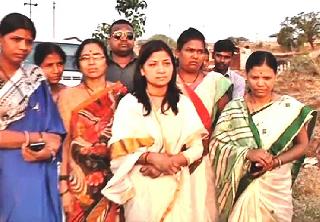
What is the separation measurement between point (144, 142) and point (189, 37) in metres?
1.09

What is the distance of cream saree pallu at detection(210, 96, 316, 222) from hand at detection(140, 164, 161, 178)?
23.4 inches

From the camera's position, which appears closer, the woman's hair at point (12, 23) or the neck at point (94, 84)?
the woman's hair at point (12, 23)

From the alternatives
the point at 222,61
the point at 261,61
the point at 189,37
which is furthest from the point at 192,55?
the point at 222,61

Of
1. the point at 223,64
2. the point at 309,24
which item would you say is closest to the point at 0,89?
the point at 223,64

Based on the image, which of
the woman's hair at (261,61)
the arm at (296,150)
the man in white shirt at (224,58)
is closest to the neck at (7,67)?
the woman's hair at (261,61)

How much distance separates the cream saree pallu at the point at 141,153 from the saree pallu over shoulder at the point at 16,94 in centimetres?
58

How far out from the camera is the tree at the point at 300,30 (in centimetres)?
2861

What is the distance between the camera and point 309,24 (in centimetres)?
2861

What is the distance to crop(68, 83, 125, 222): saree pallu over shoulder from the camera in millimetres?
4285

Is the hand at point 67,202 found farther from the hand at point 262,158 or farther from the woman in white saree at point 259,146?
the hand at point 262,158

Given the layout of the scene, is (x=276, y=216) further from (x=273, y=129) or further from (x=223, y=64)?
(x=223, y=64)

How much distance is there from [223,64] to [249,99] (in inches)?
56.8

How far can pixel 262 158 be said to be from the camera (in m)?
4.14

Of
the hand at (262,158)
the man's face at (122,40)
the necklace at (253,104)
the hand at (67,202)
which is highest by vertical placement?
the man's face at (122,40)
